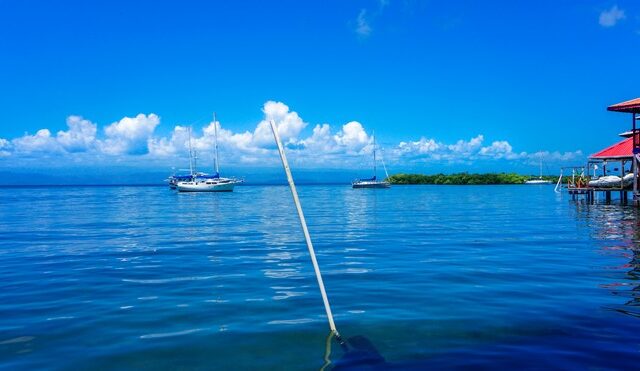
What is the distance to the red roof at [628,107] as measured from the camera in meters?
36.2

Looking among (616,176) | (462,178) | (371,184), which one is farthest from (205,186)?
(462,178)

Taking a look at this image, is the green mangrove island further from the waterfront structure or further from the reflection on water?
the reflection on water

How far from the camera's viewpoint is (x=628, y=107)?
36938mm

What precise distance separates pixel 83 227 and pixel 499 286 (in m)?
26.7

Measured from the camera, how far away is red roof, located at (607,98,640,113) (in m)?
36.2

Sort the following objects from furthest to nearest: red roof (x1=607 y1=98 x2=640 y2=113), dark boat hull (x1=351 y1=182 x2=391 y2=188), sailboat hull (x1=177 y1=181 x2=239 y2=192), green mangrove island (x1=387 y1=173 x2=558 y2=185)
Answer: green mangrove island (x1=387 y1=173 x2=558 y2=185) < dark boat hull (x1=351 y1=182 x2=391 y2=188) < sailboat hull (x1=177 y1=181 x2=239 y2=192) < red roof (x1=607 y1=98 x2=640 y2=113)

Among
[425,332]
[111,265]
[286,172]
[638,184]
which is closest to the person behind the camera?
[286,172]

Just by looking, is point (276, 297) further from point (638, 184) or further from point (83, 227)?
point (638, 184)

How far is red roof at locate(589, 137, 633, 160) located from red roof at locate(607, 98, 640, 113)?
1032 centimetres

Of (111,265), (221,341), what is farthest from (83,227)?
(221,341)

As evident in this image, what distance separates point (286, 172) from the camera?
8008 mm

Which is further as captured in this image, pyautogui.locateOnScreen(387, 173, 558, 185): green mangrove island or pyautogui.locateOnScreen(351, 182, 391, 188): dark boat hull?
pyautogui.locateOnScreen(387, 173, 558, 185): green mangrove island

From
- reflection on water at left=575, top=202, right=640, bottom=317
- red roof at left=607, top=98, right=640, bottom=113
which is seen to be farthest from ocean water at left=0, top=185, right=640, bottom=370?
red roof at left=607, top=98, right=640, bottom=113

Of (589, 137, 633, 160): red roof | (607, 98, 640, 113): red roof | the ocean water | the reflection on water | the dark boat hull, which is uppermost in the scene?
(607, 98, 640, 113): red roof
